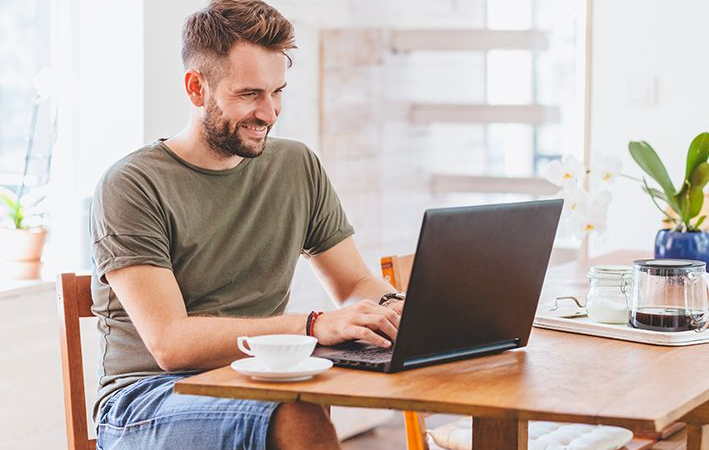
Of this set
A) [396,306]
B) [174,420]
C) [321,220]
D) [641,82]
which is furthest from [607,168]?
[641,82]

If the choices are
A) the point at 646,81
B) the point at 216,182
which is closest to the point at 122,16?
the point at 216,182

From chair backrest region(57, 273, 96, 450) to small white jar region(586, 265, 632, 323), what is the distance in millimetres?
909

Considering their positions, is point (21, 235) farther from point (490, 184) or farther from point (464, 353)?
point (490, 184)

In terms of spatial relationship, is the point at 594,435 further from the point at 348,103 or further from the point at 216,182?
the point at 348,103

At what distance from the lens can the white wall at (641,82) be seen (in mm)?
3883

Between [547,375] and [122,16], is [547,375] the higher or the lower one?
the lower one

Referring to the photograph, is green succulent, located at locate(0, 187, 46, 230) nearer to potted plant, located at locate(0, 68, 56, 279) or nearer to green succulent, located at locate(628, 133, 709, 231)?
potted plant, located at locate(0, 68, 56, 279)

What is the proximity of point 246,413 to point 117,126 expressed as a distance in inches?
59.7

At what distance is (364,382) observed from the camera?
1.42m

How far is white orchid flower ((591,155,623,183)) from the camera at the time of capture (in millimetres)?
2373

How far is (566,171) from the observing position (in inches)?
94.6

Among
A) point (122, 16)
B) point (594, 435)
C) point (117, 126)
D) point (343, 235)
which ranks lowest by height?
point (594, 435)

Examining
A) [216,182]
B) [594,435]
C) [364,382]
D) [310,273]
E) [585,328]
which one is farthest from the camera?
[310,273]

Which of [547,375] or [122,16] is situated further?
[122,16]
